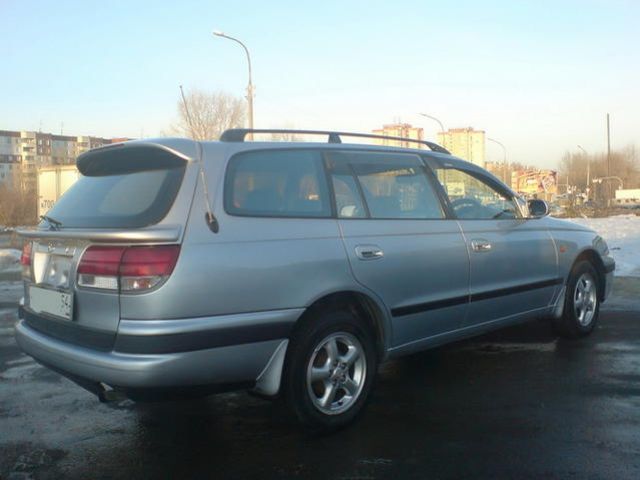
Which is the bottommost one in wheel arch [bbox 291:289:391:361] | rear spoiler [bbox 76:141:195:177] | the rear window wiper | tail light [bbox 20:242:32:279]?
wheel arch [bbox 291:289:391:361]

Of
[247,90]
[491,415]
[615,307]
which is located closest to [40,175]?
[247,90]

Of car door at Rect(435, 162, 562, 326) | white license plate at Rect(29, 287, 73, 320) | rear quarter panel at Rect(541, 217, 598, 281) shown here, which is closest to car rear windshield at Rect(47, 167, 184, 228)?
white license plate at Rect(29, 287, 73, 320)

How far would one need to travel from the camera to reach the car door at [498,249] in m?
4.61

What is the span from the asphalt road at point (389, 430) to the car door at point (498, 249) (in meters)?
0.53

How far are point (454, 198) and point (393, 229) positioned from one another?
0.89 meters

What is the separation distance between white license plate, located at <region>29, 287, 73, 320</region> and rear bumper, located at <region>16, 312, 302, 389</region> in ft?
0.56

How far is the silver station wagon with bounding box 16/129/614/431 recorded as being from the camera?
121 inches

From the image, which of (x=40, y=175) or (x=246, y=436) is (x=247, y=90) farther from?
(x=246, y=436)

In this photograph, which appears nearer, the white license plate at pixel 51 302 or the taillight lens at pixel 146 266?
the taillight lens at pixel 146 266

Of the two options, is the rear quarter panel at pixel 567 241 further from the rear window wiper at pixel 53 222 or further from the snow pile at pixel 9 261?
the snow pile at pixel 9 261

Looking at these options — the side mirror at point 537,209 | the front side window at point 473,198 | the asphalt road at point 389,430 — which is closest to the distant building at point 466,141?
the side mirror at point 537,209

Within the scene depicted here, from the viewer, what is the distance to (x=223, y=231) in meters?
3.22

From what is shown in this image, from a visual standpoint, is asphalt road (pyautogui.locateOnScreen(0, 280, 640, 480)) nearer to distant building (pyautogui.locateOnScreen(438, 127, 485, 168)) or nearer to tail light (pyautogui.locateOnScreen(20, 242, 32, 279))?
tail light (pyautogui.locateOnScreen(20, 242, 32, 279))

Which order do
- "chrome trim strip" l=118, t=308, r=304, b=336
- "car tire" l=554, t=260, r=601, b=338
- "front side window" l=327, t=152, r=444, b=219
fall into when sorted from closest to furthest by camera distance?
"chrome trim strip" l=118, t=308, r=304, b=336 → "front side window" l=327, t=152, r=444, b=219 → "car tire" l=554, t=260, r=601, b=338
